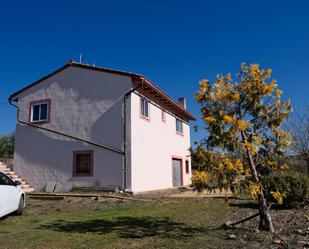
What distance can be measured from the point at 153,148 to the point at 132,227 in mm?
11199

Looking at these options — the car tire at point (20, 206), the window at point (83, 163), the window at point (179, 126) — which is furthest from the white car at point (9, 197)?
the window at point (179, 126)

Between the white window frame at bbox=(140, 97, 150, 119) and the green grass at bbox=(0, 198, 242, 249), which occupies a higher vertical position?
the white window frame at bbox=(140, 97, 150, 119)

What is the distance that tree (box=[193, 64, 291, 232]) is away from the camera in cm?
665

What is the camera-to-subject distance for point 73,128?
58.3ft

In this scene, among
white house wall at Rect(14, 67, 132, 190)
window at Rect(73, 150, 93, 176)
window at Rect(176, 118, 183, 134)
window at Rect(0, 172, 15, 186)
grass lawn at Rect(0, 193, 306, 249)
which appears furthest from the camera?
window at Rect(176, 118, 183, 134)

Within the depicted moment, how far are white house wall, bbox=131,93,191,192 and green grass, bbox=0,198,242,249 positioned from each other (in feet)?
16.2

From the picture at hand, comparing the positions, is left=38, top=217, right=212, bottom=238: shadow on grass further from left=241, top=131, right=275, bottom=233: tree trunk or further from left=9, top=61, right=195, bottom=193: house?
left=9, top=61, right=195, bottom=193: house

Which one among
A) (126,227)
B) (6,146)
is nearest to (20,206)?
(126,227)

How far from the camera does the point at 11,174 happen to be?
18.6 meters

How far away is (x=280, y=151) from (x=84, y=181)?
12146 millimetres

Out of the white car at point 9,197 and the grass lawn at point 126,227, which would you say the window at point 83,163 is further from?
the white car at point 9,197

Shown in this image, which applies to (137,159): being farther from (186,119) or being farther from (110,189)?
(186,119)

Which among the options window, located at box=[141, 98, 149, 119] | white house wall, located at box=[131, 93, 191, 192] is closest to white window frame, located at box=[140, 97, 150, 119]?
window, located at box=[141, 98, 149, 119]

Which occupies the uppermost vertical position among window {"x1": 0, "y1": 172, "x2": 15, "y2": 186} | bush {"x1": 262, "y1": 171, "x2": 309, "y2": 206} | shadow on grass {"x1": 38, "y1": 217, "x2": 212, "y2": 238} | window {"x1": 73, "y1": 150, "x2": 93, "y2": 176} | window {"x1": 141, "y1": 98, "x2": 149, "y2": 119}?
window {"x1": 141, "y1": 98, "x2": 149, "y2": 119}
